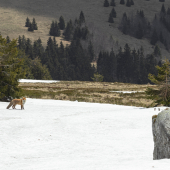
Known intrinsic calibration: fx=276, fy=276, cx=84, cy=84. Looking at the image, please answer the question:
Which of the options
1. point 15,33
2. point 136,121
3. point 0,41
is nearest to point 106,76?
point 15,33

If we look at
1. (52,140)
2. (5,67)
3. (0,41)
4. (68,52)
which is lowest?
(52,140)

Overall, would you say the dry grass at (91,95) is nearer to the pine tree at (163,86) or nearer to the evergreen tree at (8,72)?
the pine tree at (163,86)

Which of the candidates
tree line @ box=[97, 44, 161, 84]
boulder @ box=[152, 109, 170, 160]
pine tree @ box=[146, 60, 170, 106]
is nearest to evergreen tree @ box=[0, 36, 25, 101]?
pine tree @ box=[146, 60, 170, 106]

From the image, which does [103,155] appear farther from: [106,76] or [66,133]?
[106,76]

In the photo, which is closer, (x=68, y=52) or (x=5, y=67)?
(x=5, y=67)

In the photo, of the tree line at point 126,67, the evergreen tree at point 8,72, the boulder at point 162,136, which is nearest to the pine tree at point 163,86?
the evergreen tree at point 8,72

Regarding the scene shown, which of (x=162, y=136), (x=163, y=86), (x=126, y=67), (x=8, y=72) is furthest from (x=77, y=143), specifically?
(x=126, y=67)

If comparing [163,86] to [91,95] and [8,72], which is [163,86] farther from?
[91,95]

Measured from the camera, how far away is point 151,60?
484ft

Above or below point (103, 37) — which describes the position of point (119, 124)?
below

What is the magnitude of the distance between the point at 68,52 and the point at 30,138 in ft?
482

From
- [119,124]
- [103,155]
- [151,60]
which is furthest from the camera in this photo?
[151,60]

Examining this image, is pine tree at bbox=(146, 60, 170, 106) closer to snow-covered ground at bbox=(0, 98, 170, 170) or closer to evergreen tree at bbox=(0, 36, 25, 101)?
snow-covered ground at bbox=(0, 98, 170, 170)

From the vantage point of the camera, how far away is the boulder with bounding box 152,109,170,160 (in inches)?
305
